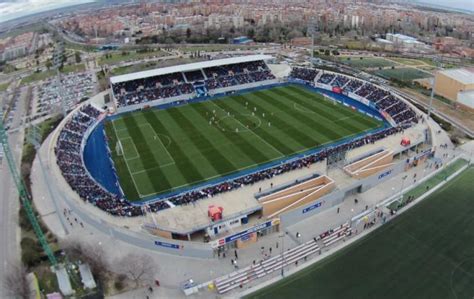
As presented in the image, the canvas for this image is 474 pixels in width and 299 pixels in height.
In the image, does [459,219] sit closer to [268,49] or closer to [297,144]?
[297,144]

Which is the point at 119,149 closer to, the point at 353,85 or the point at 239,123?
the point at 239,123

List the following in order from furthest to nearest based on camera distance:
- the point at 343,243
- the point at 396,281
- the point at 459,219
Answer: the point at 459,219 → the point at 343,243 → the point at 396,281

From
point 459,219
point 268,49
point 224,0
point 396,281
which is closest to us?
point 396,281

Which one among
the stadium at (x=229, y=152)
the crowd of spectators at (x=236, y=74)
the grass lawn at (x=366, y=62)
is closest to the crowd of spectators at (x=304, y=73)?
the stadium at (x=229, y=152)

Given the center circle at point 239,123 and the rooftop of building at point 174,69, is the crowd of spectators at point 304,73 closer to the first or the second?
the rooftop of building at point 174,69

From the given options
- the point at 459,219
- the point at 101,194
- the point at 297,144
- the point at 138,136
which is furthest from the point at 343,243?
the point at 138,136

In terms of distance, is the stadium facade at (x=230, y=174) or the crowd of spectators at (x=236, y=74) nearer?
the stadium facade at (x=230, y=174)
